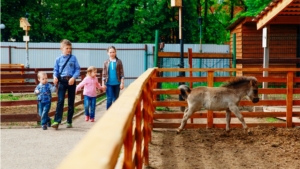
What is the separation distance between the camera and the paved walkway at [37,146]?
6.73 meters

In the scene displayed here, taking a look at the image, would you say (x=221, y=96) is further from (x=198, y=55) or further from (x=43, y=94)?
(x=198, y=55)

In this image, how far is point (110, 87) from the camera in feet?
34.8

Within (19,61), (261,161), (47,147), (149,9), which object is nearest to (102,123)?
(261,161)

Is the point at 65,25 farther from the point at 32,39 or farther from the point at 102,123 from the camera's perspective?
the point at 102,123

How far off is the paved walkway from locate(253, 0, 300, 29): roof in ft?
18.4

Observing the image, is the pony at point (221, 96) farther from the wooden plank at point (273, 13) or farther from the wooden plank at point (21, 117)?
the wooden plank at point (273, 13)

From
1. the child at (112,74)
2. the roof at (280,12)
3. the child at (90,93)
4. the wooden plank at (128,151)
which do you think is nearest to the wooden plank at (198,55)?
the roof at (280,12)

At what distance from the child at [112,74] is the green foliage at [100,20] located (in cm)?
2832

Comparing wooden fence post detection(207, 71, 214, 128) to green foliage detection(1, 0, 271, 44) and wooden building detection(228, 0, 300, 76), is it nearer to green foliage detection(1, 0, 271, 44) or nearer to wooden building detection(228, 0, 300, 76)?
wooden building detection(228, 0, 300, 76)

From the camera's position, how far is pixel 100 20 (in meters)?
42.6

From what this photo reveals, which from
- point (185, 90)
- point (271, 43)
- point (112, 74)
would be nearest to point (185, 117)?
point (185, 90)

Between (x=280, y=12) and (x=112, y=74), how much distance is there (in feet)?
17.2

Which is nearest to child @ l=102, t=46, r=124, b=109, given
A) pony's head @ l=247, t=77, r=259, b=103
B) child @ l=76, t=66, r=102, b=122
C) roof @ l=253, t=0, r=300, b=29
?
child @ l=76, t=66, r=102, b=122

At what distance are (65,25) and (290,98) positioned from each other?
34.5 meters
